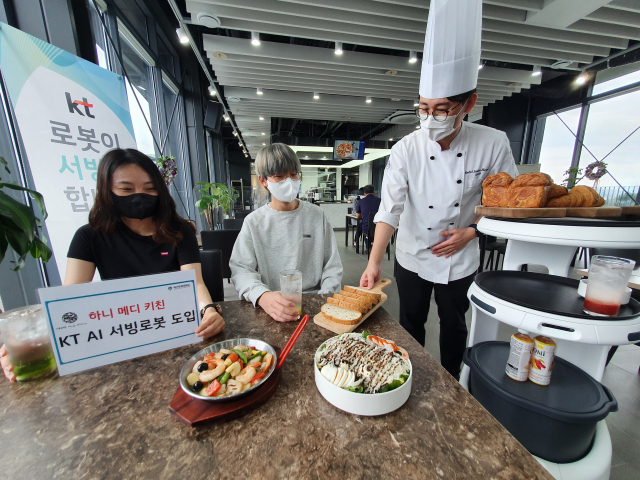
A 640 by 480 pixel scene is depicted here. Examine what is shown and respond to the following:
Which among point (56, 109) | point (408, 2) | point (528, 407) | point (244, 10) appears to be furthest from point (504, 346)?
point (244, 10)

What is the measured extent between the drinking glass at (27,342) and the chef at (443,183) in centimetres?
114

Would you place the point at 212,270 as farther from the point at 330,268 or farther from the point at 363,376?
the point at 363,376

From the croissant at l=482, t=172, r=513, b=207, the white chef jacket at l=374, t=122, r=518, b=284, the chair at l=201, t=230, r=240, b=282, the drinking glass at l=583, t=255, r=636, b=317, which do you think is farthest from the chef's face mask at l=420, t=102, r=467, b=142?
the chair at l=201, t=230, r=240, b=282

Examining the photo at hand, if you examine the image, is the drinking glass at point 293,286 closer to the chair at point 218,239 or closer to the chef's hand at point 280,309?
the chef's hand at point 280,309


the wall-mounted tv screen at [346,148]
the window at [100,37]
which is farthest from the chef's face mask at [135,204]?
the wall-mounted tv screen at [346,148]

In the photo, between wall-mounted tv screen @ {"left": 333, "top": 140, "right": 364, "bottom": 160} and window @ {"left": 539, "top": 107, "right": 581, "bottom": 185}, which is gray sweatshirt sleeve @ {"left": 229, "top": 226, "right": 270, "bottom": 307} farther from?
wall-mounted tv screen @ {"left": 333, "top": 140, "right": 364, "bottom": 160}

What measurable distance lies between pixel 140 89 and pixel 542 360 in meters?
4.92

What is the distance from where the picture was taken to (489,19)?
3348 mm

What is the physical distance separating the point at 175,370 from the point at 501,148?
1844 millimetres

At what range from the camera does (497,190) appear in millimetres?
1186

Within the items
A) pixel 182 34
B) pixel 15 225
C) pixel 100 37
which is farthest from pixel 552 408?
pixel 182 34

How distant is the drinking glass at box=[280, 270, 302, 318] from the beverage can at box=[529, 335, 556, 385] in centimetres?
82

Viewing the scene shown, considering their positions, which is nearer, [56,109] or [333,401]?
[333,401]

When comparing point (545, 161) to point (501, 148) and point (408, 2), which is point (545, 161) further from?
point (501, 148)
